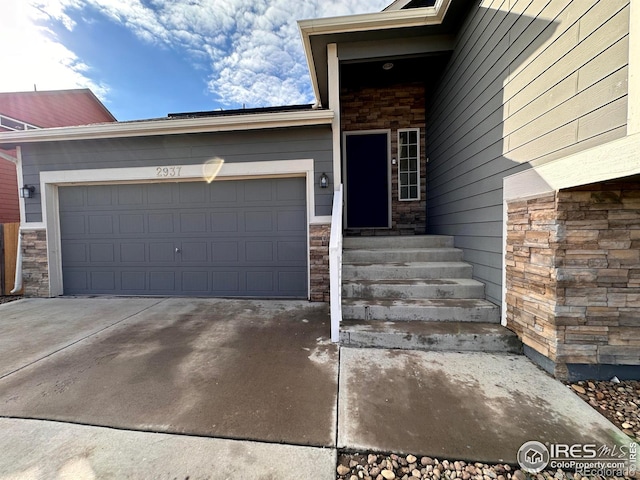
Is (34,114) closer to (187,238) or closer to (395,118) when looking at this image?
(187,238)

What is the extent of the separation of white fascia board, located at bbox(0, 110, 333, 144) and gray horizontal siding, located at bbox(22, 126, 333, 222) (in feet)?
0.58

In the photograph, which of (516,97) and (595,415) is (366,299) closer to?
(595,415)

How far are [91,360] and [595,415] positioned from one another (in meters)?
4.05

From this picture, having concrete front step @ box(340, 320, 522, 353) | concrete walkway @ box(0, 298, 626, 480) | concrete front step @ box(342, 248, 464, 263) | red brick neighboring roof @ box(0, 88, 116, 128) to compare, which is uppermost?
red brick neighboring roof @ box(0, 88, 116, 128)

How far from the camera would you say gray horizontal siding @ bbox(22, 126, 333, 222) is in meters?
4.22

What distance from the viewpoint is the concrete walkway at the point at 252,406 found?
1454 millimetres

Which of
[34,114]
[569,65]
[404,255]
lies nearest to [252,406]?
[404,255]

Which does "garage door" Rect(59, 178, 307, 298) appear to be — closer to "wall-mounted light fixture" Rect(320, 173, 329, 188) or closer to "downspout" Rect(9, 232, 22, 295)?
"wall-mounted light fixture" Rect(320, 173, 329, 188)

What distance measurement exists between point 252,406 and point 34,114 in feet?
42.3

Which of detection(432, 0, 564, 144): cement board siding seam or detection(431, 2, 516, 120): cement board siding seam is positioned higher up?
detection(431, 2, 516, 120): cement board siding seam

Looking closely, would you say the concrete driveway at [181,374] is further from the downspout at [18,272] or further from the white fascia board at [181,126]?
the white fascia board at [181,126]

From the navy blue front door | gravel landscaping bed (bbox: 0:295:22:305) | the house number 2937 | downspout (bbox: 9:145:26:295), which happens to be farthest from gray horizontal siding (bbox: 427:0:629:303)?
gravel landscaping bed (bbox: 0:295:22:305)

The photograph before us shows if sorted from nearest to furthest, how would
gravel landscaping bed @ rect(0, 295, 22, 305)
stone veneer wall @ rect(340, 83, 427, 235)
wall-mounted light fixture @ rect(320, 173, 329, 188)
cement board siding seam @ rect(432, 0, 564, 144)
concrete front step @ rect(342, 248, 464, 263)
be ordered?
cement board siding seam @ rect(432, 0, 564, 144), concrete front step @ rect(342, 248, 464, 263), wall-mounted light fixture @ rect(320, 173, 329, 188), gravel landscaping bed @ rect(0, 295, 22, 305), stone veneer wall @ rect(340, 83, 427, 235)

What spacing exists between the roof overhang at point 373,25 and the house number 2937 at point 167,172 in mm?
2829
